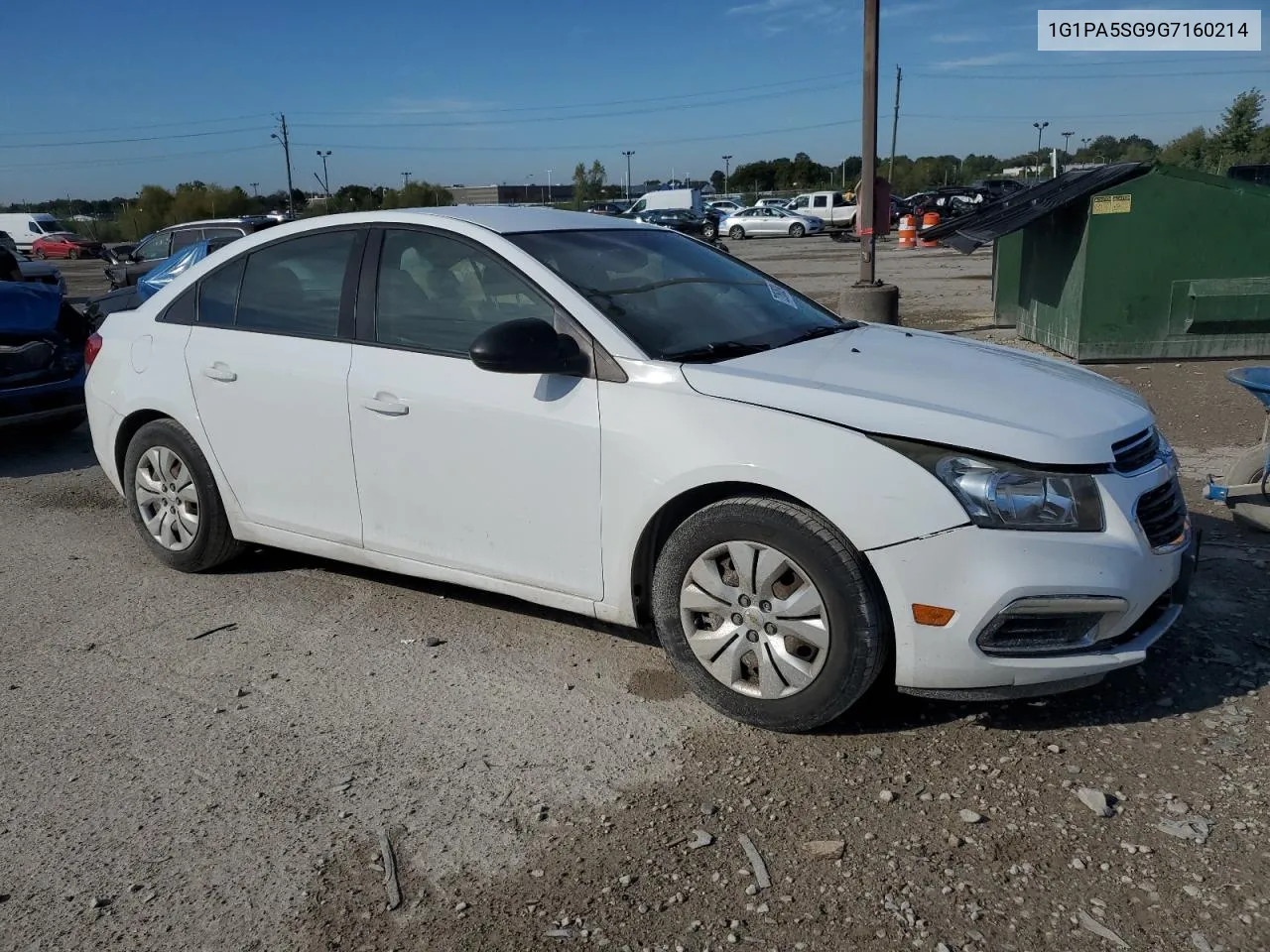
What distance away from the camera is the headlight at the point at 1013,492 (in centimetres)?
310

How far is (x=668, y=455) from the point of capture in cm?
347

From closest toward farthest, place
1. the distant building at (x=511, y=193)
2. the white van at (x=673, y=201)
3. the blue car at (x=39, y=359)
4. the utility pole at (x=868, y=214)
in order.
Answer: the blue car at (x=39, y=359), the utility pole at (x=868, y=214), the white van at (x=673, y=201), the distant building at (x=511, y=193)

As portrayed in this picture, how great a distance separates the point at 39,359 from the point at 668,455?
6.12 meters

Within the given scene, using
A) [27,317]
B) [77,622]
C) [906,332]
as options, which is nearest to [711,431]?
[906,332]

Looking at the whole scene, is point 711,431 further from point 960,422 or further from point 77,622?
point 77,622

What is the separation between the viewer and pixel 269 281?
15.3ft

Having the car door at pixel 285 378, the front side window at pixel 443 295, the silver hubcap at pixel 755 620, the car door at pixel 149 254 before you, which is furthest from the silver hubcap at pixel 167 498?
the car door at pixel 149 254

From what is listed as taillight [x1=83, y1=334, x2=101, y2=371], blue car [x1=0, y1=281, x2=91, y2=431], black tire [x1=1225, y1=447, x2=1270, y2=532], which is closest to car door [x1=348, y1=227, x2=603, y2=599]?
taillight [x1=83, y1=334, x2=101, y2=371]

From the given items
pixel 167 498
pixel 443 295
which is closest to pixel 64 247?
pixel 167 498

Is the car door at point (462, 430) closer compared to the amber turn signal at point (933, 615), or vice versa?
the amber turn signal at point (933, 615)

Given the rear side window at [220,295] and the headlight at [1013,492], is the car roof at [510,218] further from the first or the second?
the headlight at [1013,492]

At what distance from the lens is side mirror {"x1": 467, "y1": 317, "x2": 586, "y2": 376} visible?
3.56 m

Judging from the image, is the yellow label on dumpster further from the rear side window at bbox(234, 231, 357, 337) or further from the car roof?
the rear side window at bbox(234, 231, 357, 337)

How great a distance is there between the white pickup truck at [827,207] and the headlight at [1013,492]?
148 ft
